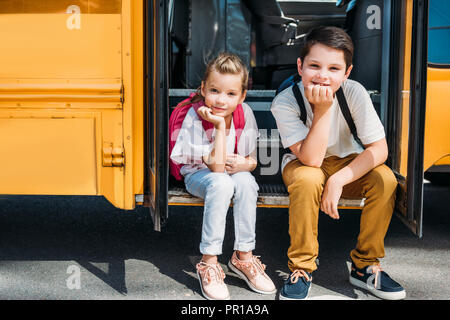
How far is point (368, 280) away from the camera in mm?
2350

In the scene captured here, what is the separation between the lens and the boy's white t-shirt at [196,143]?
7.92ft

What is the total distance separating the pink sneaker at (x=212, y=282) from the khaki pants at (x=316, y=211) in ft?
1.03

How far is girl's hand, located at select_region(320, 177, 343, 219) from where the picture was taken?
2.22 metres

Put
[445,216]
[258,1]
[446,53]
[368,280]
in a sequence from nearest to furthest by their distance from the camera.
Result: [368,280], [446,53], [445,216], [258,1]

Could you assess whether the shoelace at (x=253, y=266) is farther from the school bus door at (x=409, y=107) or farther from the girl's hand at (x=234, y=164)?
the school bus door at (x=409, y=107)

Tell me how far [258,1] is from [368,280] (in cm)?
247

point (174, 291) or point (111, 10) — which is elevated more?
point (111, 10)

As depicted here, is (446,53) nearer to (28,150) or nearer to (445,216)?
(445,216)

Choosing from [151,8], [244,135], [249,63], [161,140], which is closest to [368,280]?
[244,135]

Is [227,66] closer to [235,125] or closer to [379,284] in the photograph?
[235,125]

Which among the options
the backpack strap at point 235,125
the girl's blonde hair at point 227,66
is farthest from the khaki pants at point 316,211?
the girl's blonde hair at point 227,66

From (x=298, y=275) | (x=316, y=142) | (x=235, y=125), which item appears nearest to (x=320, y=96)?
(x=316, y=142)

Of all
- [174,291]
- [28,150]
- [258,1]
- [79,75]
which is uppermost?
[258,1]

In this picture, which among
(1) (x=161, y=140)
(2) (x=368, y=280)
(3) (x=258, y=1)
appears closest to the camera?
(1) (x=161, y=140)
